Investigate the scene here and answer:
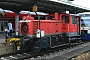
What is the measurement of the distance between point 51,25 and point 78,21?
4.38 m

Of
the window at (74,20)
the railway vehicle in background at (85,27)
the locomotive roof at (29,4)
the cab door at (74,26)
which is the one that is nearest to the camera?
the cab door at (74,26)

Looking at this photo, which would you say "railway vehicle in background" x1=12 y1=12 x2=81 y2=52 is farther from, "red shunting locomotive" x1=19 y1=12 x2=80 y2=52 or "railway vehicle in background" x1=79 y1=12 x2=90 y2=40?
"railway vehicle in background" x1=79 y1=12 x2=90 y2=40

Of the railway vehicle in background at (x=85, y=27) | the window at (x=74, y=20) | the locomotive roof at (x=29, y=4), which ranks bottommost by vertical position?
the railway vehicle in background at (x=85, y=27)

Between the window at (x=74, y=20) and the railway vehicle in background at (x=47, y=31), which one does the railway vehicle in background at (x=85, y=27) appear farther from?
the window at (x=74, y=20)

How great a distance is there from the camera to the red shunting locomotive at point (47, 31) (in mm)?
11008

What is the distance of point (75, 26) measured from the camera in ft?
50.4

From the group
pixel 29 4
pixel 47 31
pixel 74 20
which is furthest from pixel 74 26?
pixel 29 4

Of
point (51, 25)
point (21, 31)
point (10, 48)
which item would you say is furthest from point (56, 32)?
point (10, 48)

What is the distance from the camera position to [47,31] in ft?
40.0

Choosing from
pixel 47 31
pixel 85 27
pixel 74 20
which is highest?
pixel 74 20

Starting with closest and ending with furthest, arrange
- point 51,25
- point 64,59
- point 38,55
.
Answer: point 64,59, point 38,55, point 51,25

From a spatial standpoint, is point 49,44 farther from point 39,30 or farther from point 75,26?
point 75,26

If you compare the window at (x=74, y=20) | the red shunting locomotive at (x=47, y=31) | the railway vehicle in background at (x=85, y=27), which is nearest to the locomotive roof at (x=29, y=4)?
the railway vehicle in background at (x=85, y=27)

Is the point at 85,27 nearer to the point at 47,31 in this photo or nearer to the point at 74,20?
the point at 74,20
